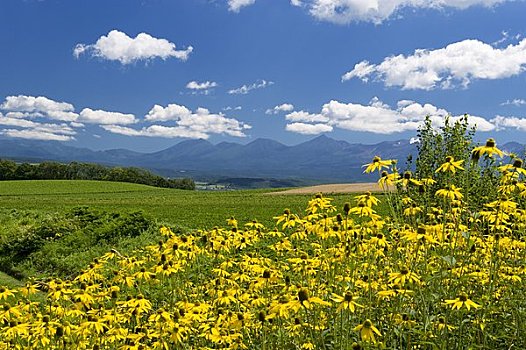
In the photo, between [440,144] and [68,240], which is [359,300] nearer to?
[440,144]

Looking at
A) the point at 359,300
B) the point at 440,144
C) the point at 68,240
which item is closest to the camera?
the point at 359,300

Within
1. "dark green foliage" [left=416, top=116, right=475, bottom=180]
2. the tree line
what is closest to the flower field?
"dark green foliage" [left=416, top=116, right=475, bottom=180]

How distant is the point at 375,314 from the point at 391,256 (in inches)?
38.4

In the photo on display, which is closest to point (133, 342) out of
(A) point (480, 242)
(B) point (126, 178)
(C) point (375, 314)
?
(C) point (375, 314)

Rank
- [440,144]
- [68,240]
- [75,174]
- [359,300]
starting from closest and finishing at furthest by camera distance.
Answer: [359,300], [440,144], [68,240], [75,174]

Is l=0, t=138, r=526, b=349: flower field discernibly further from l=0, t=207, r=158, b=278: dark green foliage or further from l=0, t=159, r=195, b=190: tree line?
l=0, t=159, r=195, b=190: tree line

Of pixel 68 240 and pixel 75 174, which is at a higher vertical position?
pixel 75 174

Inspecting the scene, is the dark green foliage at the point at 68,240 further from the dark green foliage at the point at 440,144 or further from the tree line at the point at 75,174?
the tree line at the point at 75,174

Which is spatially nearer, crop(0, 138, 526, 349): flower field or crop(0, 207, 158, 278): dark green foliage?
crop(0, 138, 526, 349): flower field

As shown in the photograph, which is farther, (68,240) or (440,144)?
(68,240)

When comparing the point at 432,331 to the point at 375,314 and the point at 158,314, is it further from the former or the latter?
the point at 158,314

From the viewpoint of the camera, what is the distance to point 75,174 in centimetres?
9319

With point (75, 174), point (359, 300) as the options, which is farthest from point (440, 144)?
point (75, 174)

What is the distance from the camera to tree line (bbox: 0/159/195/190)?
84.2 m
